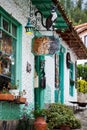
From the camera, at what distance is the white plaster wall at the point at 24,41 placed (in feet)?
38.0

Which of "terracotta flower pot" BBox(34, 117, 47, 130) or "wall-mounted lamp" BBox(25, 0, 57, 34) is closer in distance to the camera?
"terracotta flower pot" BBox(34, 117, 47, 130)

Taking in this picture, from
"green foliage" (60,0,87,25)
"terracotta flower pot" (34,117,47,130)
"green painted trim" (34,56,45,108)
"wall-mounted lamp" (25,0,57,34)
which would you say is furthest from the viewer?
"green foliage" (60,0,87,25)

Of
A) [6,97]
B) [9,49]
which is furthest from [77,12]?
[6,97]

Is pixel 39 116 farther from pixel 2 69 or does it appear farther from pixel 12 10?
pixel 12 10

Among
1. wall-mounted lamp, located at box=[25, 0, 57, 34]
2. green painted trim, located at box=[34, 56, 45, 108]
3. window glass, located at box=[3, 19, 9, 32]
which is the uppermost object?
wall-mounted lamp, located at box=[25, 0, 57, 34]

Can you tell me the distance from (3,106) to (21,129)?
0.89 metres

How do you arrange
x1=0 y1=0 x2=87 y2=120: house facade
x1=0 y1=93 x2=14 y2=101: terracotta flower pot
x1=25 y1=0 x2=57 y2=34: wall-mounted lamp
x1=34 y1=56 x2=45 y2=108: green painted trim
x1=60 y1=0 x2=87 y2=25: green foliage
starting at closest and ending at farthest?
x1=0 y1=93 x2=14 y2=101: terracotta flower pot, x1=0 y1=0 x2=87 y2=120: house facade, x1=25 y1=0 x2=57 y2=34: wall-mounted lamp, x1=34 y1=56 x2=45 y2=108: green painted trim, x1=60 y1=0 x2=87 y2=25: green foliage

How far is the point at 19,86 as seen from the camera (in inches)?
467

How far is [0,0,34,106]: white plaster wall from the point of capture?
38.0ft

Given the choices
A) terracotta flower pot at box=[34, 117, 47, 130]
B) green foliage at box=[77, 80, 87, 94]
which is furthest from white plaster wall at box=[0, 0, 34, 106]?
green foliage at box=[77, 80, 87, 94]

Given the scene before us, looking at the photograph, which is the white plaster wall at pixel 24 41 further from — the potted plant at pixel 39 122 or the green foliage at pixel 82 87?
the green foliage at pixel 82 87

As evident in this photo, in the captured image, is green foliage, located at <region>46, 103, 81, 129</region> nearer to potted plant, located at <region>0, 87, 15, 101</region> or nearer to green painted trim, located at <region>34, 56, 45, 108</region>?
green painted trim, located at <region>34, 56, 45, 108</region>

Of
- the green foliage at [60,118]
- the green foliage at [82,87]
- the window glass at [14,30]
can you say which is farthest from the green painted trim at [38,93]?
the green foliage at [82,87]

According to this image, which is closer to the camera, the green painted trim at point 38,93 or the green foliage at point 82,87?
the green painted trim at point 38,93
